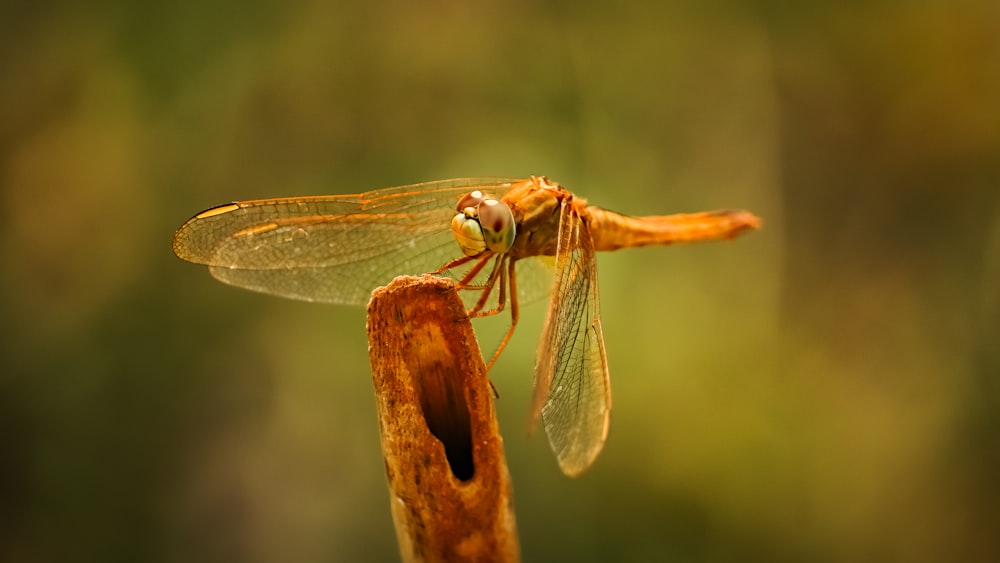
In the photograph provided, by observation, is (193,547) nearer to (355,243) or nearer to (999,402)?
(355,243)

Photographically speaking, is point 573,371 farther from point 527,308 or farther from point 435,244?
point 527,308

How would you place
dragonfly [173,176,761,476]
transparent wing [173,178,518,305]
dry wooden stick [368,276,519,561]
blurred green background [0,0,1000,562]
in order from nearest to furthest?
dry wooden stick [368,276,519,561] → dragonfly [173,176,761,476] → transparent wing [173,178,518,305] → blurred green background [0,0,1000,562]

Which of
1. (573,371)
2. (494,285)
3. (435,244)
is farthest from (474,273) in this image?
(573,371)

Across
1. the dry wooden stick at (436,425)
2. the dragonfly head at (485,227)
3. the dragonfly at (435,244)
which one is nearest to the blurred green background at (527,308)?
the dragonfly at (435,244)

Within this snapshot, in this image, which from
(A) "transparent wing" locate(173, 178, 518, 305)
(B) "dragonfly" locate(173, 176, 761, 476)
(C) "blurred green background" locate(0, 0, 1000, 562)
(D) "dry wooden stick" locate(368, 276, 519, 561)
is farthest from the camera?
(C) "blurred green background" locate(0, 0, 1000, 562)

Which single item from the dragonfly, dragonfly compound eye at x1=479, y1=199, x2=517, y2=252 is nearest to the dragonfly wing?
the dragonfly

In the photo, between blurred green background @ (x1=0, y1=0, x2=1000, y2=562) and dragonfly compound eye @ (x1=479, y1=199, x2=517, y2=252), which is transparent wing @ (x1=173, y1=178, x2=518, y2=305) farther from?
blurred green background @ (x1=0, y1=0, x2=1000, y2=562)

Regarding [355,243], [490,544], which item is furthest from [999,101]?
[490,544]
